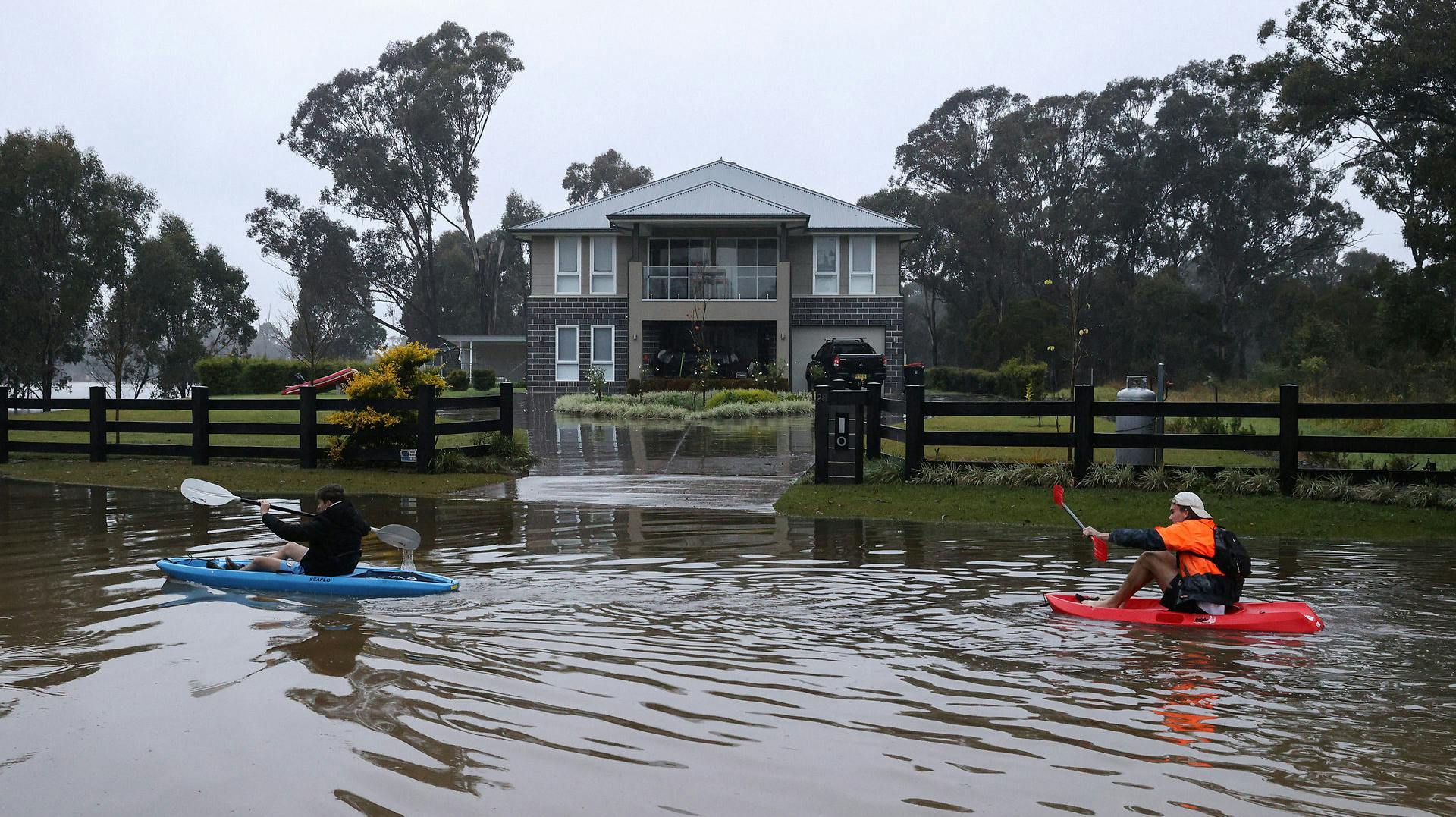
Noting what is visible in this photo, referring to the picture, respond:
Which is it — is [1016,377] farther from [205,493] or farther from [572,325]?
[205,493]

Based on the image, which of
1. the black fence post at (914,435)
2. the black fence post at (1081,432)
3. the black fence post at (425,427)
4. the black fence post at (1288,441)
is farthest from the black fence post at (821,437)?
the black fence post at (425,427)

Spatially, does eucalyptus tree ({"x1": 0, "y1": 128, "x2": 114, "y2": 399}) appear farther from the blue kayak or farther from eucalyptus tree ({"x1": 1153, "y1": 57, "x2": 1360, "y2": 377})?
eucalyptus tree ({"x1": 1153, "y1": 57, "x2": 1360, "y2": 377})

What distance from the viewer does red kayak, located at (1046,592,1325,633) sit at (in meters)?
7.62

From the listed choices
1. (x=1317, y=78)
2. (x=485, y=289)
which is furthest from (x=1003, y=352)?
(x=485, y=289)

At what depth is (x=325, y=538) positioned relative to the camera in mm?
9133

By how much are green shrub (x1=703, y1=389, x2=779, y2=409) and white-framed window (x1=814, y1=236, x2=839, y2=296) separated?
38.4 feet

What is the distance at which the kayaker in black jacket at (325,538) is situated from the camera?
9.14 m

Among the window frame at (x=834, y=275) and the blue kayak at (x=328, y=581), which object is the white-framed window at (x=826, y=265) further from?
the blue kayak at (x=328, y=581)

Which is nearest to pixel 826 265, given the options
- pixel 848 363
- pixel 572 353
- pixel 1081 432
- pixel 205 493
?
pixel 848 363

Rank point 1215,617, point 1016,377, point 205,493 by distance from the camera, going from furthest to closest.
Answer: point 1016,377
point 205,493
point 1215,617

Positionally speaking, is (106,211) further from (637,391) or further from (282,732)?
(282,732)

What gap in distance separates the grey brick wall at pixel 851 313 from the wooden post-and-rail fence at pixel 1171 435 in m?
26.9

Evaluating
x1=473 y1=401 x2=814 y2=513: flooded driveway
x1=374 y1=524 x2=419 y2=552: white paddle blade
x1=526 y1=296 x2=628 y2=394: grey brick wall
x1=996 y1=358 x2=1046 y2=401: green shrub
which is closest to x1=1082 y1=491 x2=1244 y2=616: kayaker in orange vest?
x1=374 y1=524 x2=419 y2=552: white paddle blade

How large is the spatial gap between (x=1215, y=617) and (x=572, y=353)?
36.7 meters
